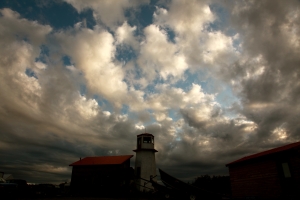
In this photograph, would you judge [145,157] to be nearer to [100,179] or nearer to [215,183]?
[100,179]

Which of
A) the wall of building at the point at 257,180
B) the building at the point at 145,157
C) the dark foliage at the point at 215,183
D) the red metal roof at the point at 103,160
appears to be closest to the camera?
the wall of building at the point at 257,180

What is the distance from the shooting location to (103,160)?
3991cm

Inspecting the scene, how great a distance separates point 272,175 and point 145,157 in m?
23.7

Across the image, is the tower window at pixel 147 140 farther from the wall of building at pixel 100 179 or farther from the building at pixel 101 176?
the wall of building at pixel 100 179

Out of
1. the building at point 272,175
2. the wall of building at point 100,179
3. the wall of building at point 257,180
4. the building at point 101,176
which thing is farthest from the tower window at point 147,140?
the building at point 272,175

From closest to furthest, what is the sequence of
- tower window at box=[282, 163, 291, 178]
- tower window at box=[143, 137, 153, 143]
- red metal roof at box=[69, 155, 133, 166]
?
tower window at box=[282, 163, 291, 178]
red metal roof at box=[69, 155, 133, 166]
tower window at box=[143, 137, 153, 143]

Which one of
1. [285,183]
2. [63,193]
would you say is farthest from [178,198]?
[63,193]

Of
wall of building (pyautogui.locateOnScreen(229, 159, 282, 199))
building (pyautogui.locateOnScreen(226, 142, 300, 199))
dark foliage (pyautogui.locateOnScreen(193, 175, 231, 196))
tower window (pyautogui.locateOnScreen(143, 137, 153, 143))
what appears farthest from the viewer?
tower window (pyautogui.locateOnScreen(143, 137, 153, 143))

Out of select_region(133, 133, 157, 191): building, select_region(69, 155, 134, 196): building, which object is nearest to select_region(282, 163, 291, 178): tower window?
select_region(133, 133, 157, 191): building

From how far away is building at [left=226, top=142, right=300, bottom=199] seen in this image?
16484 millimetres

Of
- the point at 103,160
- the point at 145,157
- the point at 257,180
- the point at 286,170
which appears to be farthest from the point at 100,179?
the point at 286,170

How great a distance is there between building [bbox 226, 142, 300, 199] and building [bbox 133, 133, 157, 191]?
1826cm

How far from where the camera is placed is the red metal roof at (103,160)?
38281 mm

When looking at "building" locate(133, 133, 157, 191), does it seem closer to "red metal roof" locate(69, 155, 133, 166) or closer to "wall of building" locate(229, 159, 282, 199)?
"red metal roof" locate(69, 155, 133, 166)
